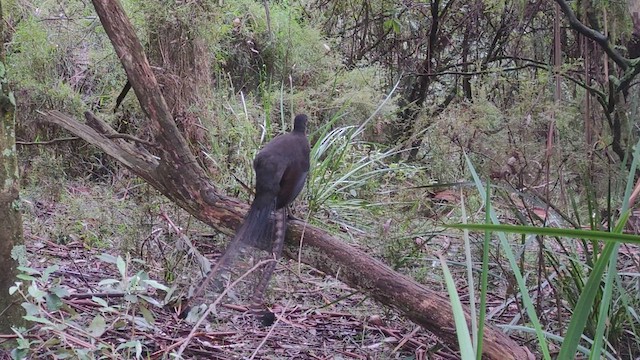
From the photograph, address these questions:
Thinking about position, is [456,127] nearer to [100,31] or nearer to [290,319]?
[290,319]

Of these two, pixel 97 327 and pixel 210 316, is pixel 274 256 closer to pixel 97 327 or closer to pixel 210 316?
pixel 210 316

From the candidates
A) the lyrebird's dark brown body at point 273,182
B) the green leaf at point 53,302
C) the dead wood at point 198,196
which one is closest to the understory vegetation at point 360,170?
the green leaf at point 53,302

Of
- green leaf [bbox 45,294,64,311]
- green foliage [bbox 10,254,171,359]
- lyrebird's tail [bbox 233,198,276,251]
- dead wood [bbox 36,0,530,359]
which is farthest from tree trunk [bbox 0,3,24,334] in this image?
lyrebird's tail [bbox 233,198,276,251]

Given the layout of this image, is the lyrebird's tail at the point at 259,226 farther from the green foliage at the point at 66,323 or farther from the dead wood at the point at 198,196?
the green foliage at the point at 66,323

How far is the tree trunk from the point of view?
185 centimetres

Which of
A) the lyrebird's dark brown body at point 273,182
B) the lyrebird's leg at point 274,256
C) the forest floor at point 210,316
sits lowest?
the forest floor at point 210,316

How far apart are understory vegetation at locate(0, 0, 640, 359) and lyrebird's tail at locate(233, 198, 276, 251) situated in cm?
24

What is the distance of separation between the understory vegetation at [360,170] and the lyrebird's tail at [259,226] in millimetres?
236

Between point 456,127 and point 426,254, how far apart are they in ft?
2.64

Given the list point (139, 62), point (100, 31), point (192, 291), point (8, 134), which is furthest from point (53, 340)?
point (100, 31)

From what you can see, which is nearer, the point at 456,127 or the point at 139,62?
the point at 139,62

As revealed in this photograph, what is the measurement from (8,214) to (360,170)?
9.53 feet

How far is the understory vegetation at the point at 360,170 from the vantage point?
2.02 meters

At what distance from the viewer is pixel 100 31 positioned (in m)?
5.55
